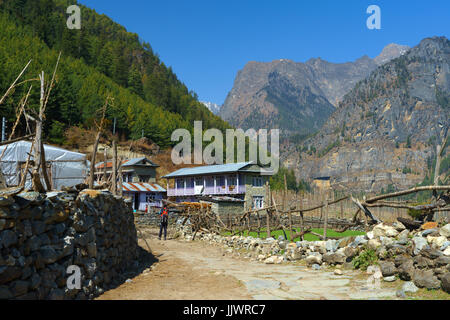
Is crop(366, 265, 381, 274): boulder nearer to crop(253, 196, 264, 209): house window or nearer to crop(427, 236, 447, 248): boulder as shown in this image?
crop(427, 236, 447, 248): boulder

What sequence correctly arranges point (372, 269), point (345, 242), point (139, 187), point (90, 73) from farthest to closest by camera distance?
point (90, 73) < point (139, 187) < point (345, 242) < point (372, 269)

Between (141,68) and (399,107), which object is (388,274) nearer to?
(141,68)

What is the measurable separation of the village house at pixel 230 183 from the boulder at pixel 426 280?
36241 millimetres

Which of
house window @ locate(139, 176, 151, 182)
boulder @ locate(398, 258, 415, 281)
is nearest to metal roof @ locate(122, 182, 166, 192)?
house window @ locate(139, 176, 151, 182)

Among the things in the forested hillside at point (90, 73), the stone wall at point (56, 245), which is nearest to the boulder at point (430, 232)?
the stone wall at point (56, 245)

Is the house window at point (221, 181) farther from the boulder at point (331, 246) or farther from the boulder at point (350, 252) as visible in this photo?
the boulder at point (350, 252)

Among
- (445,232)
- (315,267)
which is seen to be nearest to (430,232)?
(445,232)

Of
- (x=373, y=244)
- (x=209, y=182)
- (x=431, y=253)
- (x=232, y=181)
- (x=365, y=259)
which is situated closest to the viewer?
(x=431, y=253)

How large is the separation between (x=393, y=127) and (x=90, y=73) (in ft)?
482

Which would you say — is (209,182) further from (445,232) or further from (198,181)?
(445,232)

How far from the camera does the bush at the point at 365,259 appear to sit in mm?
9148

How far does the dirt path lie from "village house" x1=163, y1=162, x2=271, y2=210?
3220 centimetres

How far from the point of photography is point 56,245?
6250 mm
